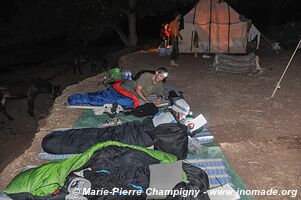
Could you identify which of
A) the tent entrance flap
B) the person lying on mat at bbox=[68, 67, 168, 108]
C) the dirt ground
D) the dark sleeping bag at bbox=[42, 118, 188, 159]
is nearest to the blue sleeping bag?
the person lying on mat at bbox=[68, 67, 168, 108]

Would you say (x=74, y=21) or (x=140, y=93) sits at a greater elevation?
(x=74, y=21)

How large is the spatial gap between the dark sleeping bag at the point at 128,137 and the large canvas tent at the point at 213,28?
889 cm

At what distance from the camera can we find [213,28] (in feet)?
45.0

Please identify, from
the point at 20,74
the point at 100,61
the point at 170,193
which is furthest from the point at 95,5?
the point at 170,193

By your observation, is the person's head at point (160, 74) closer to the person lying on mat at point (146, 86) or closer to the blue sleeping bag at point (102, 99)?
the person lying on mat at point (146, 86)

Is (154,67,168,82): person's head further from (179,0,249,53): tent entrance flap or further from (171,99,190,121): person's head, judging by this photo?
(179,0,249,53): tent entrance flap

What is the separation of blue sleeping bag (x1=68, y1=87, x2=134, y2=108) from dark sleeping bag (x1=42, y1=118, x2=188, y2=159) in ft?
4.73

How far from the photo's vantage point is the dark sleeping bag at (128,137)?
469 centimetres

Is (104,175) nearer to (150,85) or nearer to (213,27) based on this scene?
(150,85)

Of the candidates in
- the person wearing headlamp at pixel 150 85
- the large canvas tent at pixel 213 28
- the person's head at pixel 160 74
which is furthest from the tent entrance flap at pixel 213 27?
the person's head at pixel 160 74

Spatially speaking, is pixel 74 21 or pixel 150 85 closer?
pixel 150 85

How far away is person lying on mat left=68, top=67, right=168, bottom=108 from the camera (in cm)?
702

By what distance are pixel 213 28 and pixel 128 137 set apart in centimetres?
998

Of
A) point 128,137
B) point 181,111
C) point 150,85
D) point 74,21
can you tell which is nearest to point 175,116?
point 181,111
